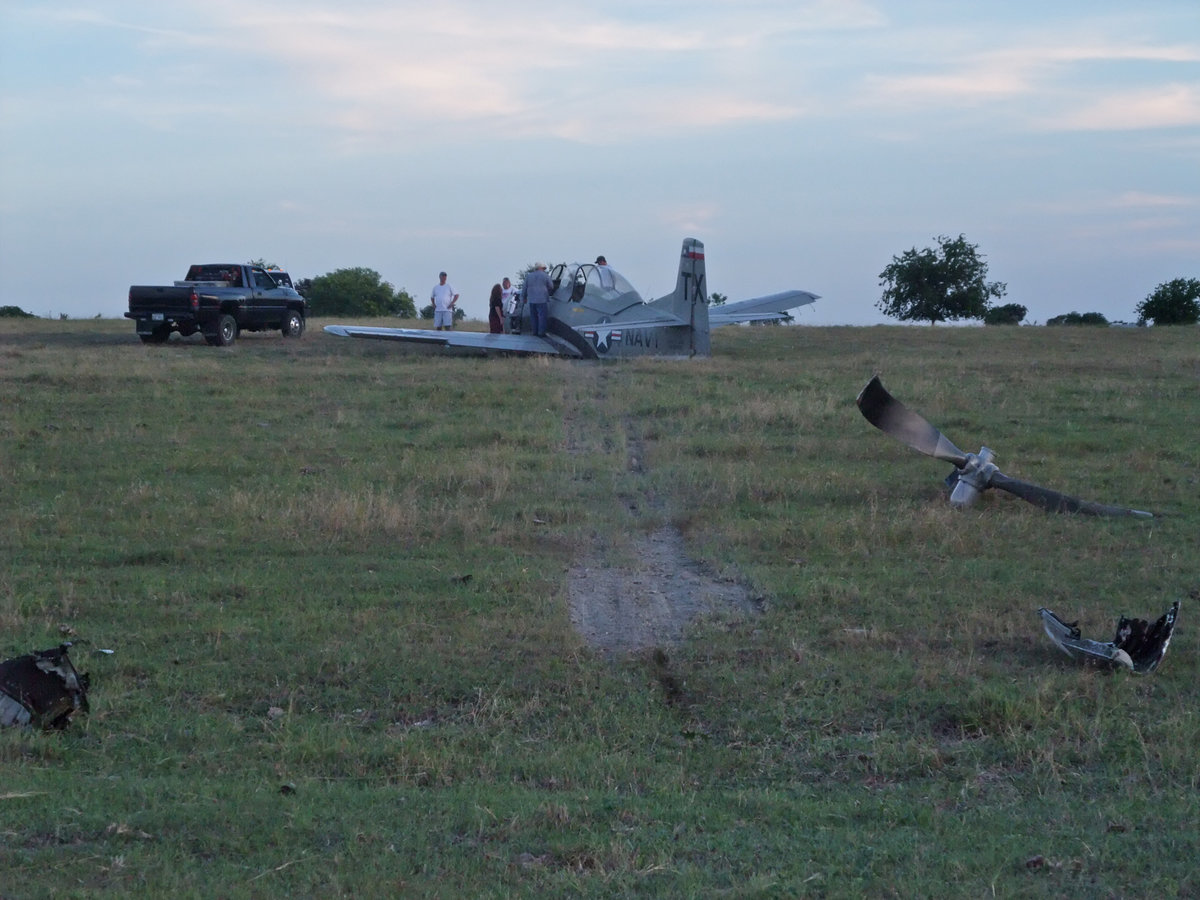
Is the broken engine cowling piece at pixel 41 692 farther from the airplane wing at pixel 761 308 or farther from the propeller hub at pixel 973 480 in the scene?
the airplane wing at pixel 761 308

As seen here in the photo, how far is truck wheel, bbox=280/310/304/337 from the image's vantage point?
29.0 m

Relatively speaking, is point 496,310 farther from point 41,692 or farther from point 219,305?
point 41,692

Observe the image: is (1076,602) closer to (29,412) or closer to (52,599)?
(52,599)

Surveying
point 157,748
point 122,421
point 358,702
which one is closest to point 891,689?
point 358,702

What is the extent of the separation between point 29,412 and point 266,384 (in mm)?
3817

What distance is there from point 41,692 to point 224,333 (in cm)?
2192

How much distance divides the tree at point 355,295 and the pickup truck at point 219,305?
30.8 metres

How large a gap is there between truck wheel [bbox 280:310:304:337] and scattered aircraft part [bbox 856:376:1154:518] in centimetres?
2031

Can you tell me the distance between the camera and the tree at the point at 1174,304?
141ft

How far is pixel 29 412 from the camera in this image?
51.7 feet

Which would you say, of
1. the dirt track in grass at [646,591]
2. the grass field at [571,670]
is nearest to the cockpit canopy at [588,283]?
the grass field at [571,670]

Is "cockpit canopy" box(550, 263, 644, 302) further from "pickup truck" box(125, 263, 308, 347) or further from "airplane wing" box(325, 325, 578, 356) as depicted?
"pickup truck" box(125, 263, 308, 347)

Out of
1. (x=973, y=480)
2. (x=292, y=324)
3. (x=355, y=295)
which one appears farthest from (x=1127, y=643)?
(x=355, y=295)

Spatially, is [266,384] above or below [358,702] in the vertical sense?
above
